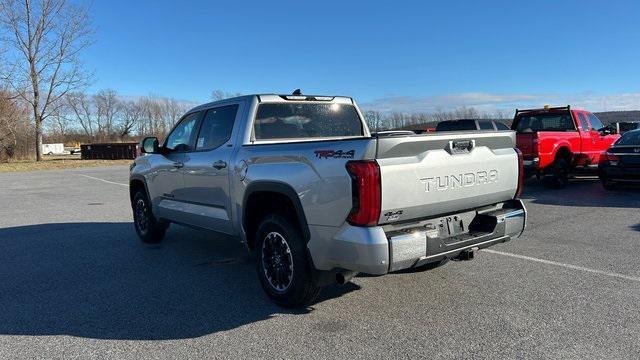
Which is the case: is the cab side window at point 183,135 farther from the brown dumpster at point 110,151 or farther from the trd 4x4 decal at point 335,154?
the brown dumpster at point 110,151

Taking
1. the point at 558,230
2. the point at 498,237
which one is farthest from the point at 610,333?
the point at 558,230

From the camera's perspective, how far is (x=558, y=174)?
40.0 feet

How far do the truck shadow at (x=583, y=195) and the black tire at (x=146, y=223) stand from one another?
7.61 m

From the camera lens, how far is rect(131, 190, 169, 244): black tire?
6.98m

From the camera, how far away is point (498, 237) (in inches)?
170

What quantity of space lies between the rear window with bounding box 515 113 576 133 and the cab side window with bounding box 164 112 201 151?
9.78 metres

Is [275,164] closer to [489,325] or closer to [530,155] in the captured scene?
[489,325]

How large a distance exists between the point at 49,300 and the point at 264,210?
2.30 metres

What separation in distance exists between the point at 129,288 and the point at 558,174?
428 inches

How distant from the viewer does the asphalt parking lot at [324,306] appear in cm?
353

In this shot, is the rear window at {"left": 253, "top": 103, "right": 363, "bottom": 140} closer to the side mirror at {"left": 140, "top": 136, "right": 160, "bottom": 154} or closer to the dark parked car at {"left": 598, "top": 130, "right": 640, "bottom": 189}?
the side mirror at {"left": 140, "top": 136, "right": 160, "bottom": 154}

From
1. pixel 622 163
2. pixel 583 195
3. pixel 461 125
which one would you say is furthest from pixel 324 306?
pixel 461 125

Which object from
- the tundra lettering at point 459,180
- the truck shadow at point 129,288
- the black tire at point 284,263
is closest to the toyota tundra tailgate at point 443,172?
the tundra lettering at point 459,180

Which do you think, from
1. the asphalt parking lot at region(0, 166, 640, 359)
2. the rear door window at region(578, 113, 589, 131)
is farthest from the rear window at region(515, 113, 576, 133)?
the asphalt parking lot at region(0, 166, 640, 359)
